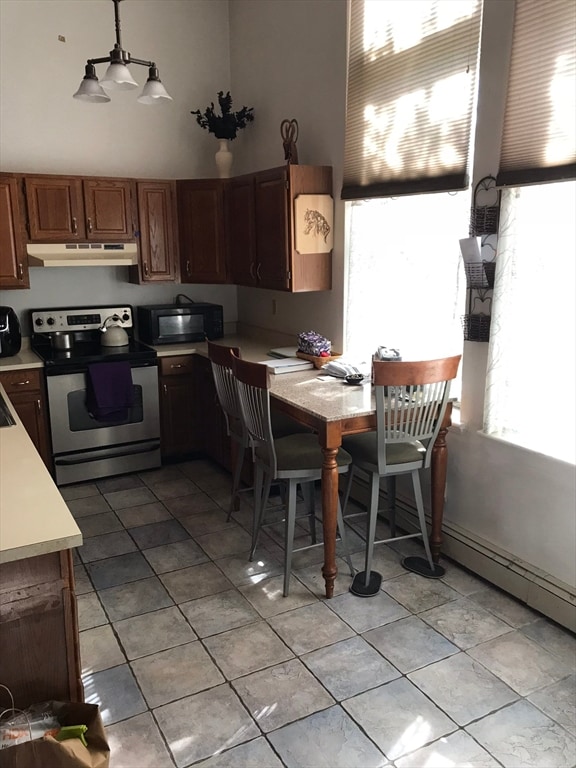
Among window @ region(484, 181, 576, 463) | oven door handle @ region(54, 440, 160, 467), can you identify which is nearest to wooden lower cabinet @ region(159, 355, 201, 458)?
oven door handle @ region(54, 440, 160, 467)

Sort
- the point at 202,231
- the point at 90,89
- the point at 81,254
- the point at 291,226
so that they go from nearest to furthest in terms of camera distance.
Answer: the point at 90,89
the point at 291,226
the point at 81,254
the point at 202,231

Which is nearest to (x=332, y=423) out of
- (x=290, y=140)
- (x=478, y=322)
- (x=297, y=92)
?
(x=478, y=322)

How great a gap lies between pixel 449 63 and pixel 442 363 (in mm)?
1369

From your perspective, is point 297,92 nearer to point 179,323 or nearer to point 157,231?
point 157,231

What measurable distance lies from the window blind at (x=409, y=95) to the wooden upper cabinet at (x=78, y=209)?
63.4 inches

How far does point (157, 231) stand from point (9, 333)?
4.00 ft

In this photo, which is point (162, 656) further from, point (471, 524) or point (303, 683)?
point (471, 524)

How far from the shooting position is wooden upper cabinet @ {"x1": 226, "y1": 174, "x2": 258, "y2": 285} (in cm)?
418

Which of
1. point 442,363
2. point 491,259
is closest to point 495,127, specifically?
point 491,259

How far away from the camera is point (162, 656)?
2.52m

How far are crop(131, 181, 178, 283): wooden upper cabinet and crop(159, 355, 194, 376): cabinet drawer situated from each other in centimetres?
59

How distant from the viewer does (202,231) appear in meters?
4.53

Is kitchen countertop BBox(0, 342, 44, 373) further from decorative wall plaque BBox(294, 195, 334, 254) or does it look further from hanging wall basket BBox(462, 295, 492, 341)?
hanging wall basket BBox(462, 295, 492, 341)

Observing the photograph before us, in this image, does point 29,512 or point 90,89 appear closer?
point 29,512
